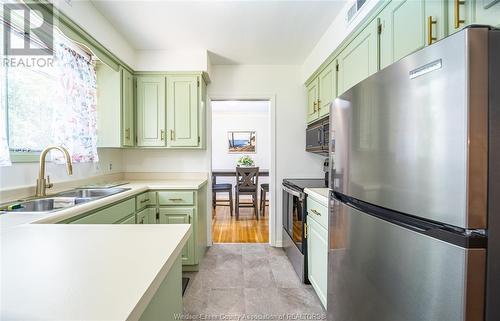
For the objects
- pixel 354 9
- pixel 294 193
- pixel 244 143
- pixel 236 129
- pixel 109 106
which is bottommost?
pixel 294 193

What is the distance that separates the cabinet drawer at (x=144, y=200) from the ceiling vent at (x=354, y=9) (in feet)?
7.13

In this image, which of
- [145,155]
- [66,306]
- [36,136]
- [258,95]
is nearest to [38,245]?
[66,306]

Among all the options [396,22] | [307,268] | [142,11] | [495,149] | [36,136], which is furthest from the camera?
[307,268]

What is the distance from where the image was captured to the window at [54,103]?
1484 mm

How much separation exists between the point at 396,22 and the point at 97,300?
1.67 meters

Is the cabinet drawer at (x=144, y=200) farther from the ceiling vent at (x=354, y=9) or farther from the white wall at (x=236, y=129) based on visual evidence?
the white wall at (x=236, y=129)

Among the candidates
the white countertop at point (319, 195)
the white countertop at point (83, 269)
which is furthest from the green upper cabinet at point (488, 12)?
the white countertop at point (83, 269)

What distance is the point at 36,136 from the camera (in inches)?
65.0

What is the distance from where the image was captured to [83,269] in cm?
51

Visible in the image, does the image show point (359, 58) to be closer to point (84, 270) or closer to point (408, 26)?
point (408, 26)

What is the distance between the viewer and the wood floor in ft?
10.6

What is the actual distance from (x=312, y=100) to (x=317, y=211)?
4.78ft

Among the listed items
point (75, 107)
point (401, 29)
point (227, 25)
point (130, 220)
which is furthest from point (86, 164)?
point (401, 29)

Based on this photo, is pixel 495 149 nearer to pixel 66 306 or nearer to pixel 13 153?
pixel 66 306
